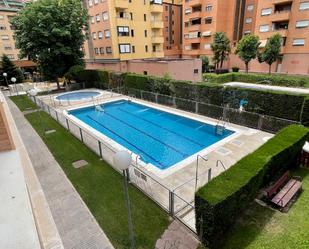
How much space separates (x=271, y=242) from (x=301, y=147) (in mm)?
5151

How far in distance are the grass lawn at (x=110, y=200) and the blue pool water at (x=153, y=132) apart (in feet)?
10.1

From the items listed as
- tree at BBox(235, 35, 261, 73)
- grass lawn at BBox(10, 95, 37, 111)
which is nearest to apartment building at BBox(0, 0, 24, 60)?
grass lawn at BBox(10, 95, 37, 111)

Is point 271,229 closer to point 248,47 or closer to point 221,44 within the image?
point 248,47

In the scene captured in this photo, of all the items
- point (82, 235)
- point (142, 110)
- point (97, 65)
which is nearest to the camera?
point (82, 235)

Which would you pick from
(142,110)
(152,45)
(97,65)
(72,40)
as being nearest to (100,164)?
(142,110)

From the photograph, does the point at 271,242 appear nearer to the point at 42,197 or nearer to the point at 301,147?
the point at 301,147

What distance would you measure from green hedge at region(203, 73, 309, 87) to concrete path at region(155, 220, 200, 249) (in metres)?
26.3

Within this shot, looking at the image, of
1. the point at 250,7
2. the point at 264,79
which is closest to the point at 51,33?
the point at 264,79

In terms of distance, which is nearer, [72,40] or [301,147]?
[301,147]

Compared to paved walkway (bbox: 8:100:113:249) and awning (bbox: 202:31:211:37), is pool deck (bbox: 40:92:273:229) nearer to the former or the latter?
paved walkway (bbox: 8:100:113:249)

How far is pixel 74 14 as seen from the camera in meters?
26.4

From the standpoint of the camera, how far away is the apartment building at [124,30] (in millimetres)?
31234

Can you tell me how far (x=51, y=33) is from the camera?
82.6 ft

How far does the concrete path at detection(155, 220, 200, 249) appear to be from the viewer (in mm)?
6013
